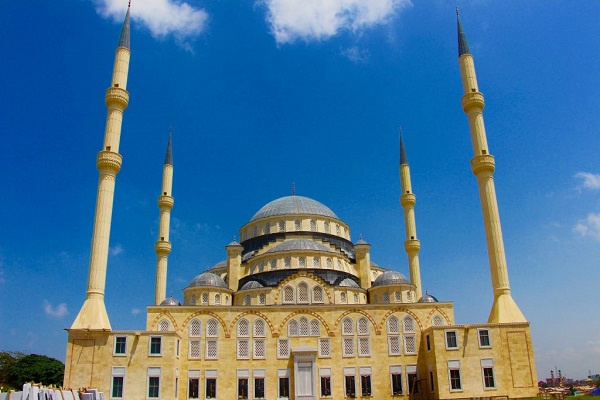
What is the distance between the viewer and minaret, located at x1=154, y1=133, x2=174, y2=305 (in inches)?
1400

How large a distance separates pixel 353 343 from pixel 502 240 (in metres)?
10.3

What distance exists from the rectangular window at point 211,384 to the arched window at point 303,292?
22.6ft

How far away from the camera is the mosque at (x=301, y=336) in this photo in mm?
26078

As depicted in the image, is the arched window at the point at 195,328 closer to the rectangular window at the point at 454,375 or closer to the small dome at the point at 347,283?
the small dome at the point at 347,283

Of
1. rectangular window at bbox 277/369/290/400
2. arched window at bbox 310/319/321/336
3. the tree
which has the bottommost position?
rectangular window at bbox 277/369/290/400

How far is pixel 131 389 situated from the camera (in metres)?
25.5

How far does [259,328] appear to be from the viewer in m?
29.1

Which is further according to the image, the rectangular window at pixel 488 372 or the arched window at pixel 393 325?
the arched window at pixel 393 325

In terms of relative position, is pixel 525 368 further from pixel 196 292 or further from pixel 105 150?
pixel 105 150

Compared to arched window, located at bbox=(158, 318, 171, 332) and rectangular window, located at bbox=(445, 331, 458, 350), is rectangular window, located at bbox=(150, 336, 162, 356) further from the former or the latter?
rectangular window, located at bbox=(445, 331, 458, 350)

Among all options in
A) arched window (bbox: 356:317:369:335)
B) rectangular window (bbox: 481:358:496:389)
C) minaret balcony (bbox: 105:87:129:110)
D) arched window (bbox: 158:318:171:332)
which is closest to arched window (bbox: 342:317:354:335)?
arched window (bbox: 356:317:369:335)

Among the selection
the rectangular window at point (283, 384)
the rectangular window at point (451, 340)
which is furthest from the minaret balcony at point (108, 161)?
the rectangular window at point (451, 340)

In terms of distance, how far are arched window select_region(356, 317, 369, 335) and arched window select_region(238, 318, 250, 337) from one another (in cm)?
627

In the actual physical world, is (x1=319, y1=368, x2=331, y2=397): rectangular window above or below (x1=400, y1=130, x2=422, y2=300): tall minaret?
below
